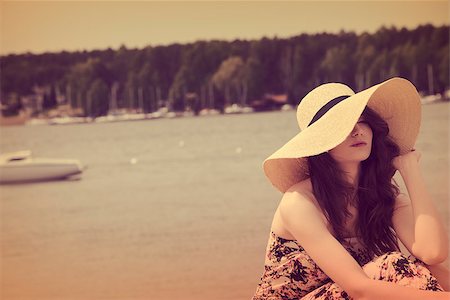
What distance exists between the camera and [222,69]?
1477cm

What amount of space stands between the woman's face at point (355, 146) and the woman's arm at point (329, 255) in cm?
15

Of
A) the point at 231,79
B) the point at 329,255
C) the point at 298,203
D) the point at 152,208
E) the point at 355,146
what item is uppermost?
the point at 355,146

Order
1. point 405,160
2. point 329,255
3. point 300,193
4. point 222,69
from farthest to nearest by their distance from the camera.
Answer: point 222,69, point 405,160, point 300,193, point 329,255

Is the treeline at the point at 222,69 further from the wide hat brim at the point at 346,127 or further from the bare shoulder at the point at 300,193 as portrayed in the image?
the bare shoulder at the point at 300,193

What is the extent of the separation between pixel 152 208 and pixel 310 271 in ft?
23.9

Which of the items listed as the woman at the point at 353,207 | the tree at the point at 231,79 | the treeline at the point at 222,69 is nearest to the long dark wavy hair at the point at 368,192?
the woman at the point at 353,207

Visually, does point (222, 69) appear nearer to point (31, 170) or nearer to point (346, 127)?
point (31, 170)

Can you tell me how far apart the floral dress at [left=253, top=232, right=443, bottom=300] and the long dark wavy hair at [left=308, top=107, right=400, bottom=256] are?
49 millimetres

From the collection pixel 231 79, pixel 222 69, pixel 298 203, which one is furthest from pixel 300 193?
pixel 231 79

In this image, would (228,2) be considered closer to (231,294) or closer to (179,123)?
(179,123)

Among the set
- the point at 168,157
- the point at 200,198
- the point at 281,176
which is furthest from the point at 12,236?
the point at 168,157

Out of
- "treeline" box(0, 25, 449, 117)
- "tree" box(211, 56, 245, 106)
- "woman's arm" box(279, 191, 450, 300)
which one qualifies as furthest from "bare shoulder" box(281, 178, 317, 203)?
"tree" box(211, 56, 245, 106)

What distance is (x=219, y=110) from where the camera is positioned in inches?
639

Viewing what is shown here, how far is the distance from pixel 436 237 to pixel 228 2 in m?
13.1
